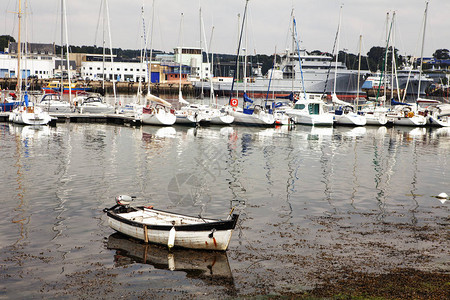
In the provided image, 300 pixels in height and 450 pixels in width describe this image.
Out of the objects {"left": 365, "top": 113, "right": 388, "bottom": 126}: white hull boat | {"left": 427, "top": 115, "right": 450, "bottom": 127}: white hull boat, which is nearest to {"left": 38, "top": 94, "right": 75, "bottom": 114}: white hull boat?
{"left": 365, "top": 113, "right": 388, "bottom": 126}: white hull boat

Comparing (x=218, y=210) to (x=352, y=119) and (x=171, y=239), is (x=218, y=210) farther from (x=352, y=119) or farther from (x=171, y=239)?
(x=352, y=119)

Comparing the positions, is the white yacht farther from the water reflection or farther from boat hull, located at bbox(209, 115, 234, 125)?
the water reflection

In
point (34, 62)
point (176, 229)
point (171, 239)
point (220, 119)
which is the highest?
point (34, 62)

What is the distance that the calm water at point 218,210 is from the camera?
53.7ft

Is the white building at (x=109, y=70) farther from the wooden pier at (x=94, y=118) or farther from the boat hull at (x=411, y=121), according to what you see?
the boat hull at (x=411, y=121)

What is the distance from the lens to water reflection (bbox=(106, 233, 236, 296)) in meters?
16.5

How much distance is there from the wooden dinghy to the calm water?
45 centimetres

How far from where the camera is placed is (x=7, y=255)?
17.8m

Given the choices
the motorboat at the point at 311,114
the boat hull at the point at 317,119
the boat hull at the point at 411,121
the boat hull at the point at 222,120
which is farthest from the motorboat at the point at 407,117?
the boat hull at the point at 222,120

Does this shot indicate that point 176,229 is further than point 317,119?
No

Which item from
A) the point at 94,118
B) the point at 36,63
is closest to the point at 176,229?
the point at 94,118

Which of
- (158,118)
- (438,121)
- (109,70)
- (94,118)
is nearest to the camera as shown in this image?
(158,118)

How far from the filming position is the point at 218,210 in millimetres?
24547

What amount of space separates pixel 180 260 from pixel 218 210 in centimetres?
684
